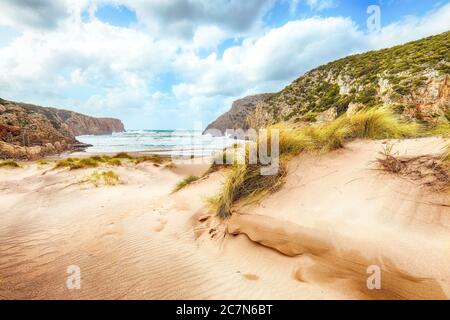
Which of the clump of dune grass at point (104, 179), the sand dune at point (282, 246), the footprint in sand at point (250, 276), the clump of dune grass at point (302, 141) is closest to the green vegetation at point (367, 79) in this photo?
the clump of dune grass at point (104, 179)

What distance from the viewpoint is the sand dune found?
2537 mm

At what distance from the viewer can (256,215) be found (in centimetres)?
392

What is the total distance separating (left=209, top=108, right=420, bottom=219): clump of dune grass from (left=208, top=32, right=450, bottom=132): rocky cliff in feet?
4.01

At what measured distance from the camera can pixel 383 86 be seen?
78.0ft

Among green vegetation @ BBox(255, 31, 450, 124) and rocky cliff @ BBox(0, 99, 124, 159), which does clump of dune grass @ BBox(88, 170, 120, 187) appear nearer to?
green vegetation @ BBox(255, 31, 450, 124)

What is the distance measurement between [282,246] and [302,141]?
2571mm

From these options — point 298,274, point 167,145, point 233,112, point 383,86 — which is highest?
point 233,112

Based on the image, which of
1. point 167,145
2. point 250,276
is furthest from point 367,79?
point 250,276

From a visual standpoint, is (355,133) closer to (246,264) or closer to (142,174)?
(246,264)

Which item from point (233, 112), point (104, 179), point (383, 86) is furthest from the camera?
point (233, 112)

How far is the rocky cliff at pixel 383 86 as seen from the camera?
1703 cm

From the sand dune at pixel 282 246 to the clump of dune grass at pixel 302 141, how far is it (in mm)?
261

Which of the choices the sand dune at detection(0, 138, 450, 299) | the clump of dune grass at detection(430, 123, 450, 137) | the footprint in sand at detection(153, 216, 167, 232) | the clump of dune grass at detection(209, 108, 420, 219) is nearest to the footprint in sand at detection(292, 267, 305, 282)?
the sand dune at detection(0, 138, 450, 299)

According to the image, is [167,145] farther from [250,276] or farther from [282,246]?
[250,276]
